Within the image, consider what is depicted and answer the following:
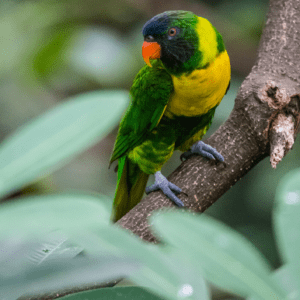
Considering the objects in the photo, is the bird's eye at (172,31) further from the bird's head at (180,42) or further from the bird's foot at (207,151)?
the bird's foot at (207,151)

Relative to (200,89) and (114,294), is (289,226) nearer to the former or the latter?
(114,294)

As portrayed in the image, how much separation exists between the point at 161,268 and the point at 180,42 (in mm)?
954

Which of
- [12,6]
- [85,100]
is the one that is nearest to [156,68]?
[85,100]

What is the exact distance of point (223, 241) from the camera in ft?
0.73

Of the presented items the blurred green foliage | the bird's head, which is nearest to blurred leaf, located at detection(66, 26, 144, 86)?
the bird's head

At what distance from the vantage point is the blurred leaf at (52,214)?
0.18m

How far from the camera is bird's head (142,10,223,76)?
1.06 m

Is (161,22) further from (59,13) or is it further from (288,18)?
(59,13)

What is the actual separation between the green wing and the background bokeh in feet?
1.84

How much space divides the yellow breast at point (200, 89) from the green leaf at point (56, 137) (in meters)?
0.80

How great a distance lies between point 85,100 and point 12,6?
186 cm

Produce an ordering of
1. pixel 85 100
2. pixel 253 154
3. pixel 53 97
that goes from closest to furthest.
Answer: pixel 85 100, pixel 253 154, pixel 53 97

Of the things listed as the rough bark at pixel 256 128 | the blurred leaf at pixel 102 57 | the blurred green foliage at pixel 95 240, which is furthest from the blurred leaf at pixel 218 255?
the blurred leaf at pixel 102 57

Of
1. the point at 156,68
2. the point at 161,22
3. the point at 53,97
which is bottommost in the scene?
the point at 53,97
